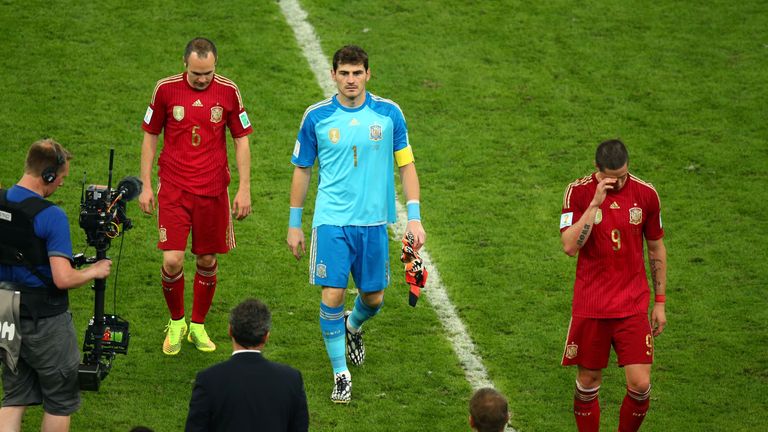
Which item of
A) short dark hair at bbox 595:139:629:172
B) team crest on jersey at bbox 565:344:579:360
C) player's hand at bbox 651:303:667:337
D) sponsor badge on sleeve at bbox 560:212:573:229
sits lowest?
team crest on jersey at bbox 565:344:579:360

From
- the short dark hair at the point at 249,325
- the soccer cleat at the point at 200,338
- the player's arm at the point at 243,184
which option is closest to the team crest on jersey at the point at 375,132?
the player's arm at the point at 243,184

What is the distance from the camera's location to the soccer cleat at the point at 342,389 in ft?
29.2

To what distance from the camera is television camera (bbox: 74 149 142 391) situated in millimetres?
7465

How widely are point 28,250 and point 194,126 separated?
8.44 ft

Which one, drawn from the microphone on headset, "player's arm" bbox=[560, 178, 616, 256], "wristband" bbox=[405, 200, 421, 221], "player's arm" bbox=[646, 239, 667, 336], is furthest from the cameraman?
"player's arm" bbox=[646, 239, 667, 336]

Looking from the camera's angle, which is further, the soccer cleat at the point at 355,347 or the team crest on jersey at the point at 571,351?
the soccer cleat at the point at 355,347

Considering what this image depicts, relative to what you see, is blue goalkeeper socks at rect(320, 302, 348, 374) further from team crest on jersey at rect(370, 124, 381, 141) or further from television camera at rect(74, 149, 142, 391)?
television camera at rect(74, 149, 142, 391)

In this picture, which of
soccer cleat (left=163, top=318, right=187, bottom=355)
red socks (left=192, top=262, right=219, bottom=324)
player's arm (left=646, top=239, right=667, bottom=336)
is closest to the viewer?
player's arm (left=646, top=239, right=667, bottom=336)

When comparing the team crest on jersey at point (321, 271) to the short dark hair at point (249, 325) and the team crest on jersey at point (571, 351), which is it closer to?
the team crest on jersey at point (571, 351)

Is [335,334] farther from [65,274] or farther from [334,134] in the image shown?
[65,274]

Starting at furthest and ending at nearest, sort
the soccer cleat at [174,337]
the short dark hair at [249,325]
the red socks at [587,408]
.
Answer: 1. the soccer cleat at [174,337]
2. the red socks at [587,408]
3. the short dark hair at [249,325]

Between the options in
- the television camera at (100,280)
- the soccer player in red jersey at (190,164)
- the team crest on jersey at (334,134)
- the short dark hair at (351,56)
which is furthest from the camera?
the soccer player in red jersey at (190,164)

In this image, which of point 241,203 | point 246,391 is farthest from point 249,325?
point 241,203

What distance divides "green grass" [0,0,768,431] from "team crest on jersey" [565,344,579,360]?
2.47 ft
